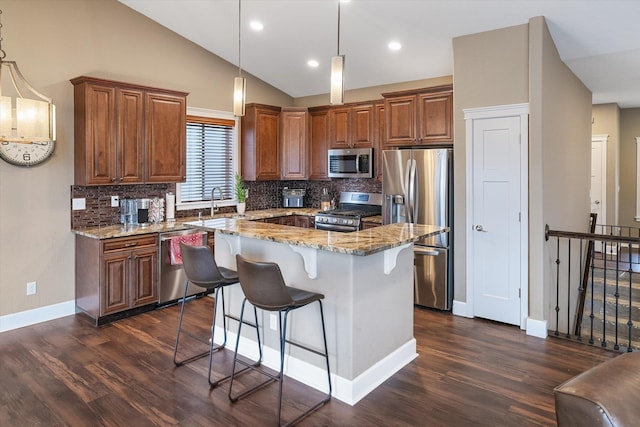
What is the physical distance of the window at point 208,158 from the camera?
18.8ft

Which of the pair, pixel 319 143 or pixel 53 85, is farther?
pixel 319 143

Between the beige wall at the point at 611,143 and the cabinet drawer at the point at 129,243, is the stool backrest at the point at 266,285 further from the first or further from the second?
the beige wall at the point at 611,143

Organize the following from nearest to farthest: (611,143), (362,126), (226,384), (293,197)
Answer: (226,384)
(362,126)
(293,197)
(611,143)

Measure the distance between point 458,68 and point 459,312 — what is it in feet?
8.39

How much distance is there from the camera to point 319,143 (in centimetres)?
632

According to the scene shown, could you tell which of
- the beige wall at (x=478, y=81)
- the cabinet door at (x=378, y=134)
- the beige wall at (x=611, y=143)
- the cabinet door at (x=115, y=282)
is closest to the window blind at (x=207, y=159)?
the cabinet door at (x=115, y=282)

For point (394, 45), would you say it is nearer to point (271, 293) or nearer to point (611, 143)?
point (271, 293)

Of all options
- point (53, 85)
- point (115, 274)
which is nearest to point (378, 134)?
point (115, 274)

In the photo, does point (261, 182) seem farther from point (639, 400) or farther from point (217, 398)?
point (639, 400)

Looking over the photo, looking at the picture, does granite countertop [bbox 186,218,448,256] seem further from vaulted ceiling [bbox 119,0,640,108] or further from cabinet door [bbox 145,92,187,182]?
vaulted ceiling [bbox 119,0,640,108]

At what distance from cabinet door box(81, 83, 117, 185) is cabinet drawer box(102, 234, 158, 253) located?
0.65 metres

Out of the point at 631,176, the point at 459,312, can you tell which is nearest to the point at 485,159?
the point at 459,312

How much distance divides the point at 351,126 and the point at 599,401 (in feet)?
16.6

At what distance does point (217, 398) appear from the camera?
9.45ft
